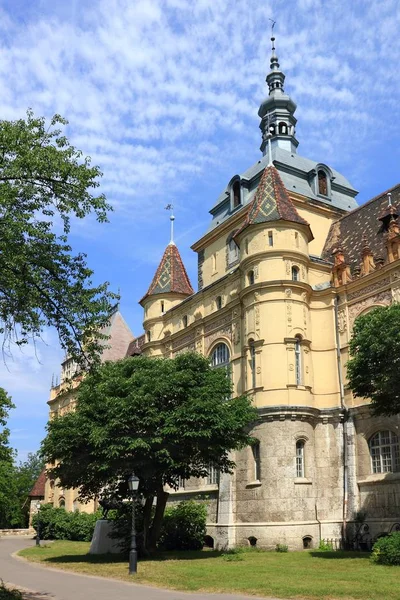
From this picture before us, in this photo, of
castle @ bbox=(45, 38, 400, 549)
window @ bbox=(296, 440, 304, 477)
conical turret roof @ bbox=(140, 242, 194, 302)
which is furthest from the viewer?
conical turret roof @ bbox=(140, 242, 194, 302)

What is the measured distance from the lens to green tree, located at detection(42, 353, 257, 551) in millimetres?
25375

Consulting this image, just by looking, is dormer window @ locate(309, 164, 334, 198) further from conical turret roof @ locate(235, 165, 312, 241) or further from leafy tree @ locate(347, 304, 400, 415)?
leafy tree @ locate(347, 304, 400, 415)

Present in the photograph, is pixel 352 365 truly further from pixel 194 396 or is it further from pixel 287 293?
pixel 287 293

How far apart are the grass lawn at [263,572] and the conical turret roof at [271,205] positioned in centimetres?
1709

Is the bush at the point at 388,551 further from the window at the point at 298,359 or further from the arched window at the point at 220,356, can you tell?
the arched window at the point at 220,356

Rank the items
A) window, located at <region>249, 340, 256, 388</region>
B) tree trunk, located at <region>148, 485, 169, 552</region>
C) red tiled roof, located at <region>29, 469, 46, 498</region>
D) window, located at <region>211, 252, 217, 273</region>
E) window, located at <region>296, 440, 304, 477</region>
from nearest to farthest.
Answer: tree trunk, located at <region>148, 485, 169, 552</region>
window, located at <region>296, 440, 304, 477</region>
window, located at <region>249, 340, 256, 388</region>
window, located at <region>211, 252, 217, 273</region>
red tiled roof, located at <region>29, 469, 46, 498</region>

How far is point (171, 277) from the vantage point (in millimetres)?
48469

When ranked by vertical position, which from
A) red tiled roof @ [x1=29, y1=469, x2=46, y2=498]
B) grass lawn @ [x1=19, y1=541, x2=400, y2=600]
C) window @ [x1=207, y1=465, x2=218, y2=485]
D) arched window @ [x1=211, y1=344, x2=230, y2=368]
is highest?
arched window @ [x1=211, y1=344, x2=230, y2=368]

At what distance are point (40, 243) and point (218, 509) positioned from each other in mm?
22837

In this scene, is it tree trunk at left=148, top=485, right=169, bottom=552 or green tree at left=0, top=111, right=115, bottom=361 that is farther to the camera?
tree trunk at left=148, top=485, right=169, bottom=552

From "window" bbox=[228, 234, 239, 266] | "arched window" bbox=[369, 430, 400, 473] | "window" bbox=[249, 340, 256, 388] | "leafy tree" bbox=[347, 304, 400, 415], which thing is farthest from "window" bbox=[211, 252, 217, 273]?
"leafy tree" bbox=[347, 304, 400, 415]

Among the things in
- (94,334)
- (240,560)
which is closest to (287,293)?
(240,560)

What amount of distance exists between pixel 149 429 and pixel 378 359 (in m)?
9.89

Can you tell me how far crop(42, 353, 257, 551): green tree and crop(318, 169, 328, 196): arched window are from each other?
18383mm
